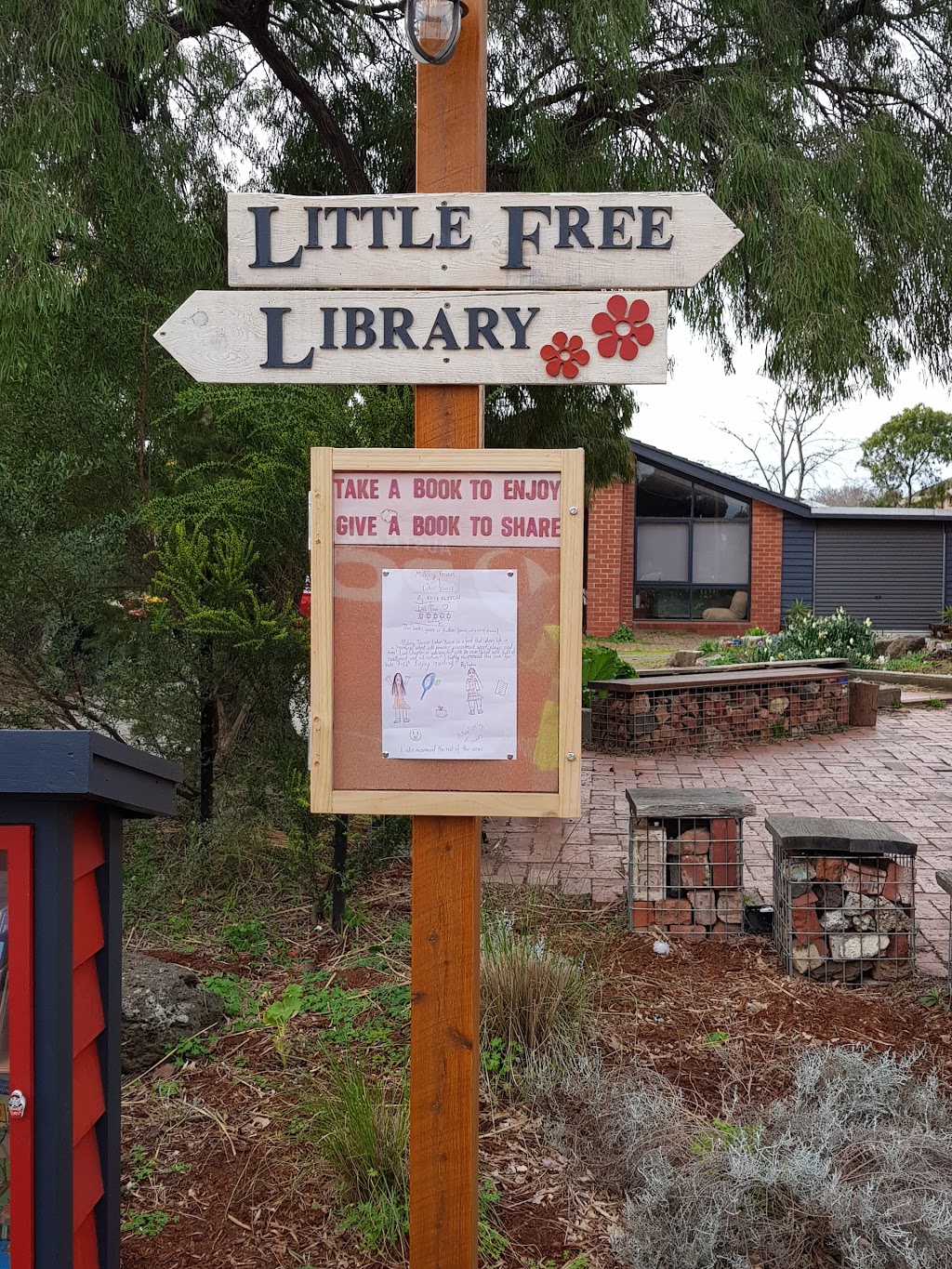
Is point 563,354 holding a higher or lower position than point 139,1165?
higher

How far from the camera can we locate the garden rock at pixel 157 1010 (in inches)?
145

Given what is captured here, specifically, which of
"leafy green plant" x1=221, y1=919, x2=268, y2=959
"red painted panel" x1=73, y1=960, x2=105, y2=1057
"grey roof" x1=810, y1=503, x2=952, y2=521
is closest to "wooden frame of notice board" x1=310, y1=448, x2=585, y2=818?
"red painted panel" x1=73, y1=960, x2=105, y2=1057

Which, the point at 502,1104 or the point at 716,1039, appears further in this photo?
the point at 716,1039

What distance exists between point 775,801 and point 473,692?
20.4ft

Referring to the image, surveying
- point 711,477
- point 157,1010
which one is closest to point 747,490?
point 711,477

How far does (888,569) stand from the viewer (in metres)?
23.7

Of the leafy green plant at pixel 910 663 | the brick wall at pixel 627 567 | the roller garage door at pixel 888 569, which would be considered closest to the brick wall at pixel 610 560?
the brick wall at pixel 627 567

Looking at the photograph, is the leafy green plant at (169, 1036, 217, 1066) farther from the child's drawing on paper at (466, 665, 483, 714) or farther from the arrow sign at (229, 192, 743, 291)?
the arrow sign at (229, 192, 743, 291)

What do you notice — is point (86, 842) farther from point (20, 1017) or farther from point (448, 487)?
point (448, 487)

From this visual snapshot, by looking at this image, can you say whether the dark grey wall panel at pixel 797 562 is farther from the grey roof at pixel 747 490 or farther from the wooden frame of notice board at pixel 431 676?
the wooden frame of notice board at pixel 431 676

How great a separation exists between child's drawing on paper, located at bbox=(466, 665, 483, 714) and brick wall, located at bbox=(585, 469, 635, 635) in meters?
19.9

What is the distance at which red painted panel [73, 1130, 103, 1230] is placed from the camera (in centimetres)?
226

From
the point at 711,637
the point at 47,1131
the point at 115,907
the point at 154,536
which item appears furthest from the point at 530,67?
the point at 711,637

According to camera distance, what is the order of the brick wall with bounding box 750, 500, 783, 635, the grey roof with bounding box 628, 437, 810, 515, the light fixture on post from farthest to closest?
the brick wall with bounding box 750, 500, 783, 635 → the grey roof with bounding box 628, 437, 810, 515 → the light fixture on post
